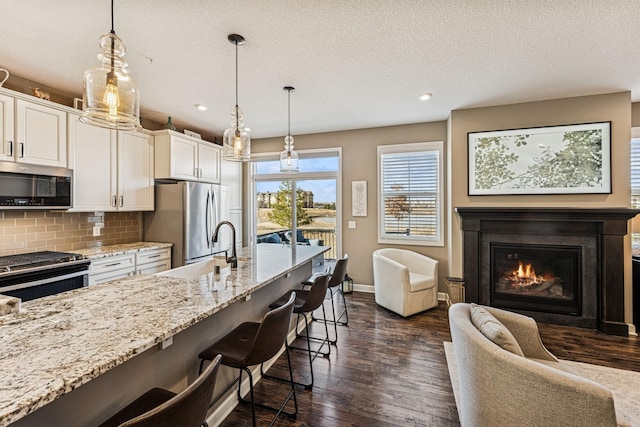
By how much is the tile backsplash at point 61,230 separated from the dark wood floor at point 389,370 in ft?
9.07

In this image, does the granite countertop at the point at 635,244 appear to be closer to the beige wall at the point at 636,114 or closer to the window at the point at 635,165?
the window at the point at 635,165

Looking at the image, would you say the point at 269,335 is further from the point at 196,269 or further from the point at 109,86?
the point at 109,86

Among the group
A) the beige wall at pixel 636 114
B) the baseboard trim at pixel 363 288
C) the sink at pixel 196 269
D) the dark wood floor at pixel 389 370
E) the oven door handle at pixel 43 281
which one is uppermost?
the beige wall at pixel 636 114

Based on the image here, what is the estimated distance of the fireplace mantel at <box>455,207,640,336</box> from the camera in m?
3.21

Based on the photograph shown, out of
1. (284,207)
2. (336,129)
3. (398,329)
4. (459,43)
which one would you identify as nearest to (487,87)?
(459,43)

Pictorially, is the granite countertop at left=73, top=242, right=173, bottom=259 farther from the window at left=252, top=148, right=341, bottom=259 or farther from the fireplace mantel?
the fireplace mantel

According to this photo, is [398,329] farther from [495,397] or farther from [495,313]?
[495,397]

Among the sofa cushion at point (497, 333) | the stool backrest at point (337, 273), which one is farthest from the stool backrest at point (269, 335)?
the stool backrest at point (337, 273)

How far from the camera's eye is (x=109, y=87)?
149 centimetres

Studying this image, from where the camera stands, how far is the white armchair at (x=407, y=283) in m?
3.66

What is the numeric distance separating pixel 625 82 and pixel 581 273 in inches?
83.8

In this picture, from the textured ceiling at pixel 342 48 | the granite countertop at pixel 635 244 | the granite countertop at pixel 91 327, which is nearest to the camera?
the granite countertop at pixel 91 327

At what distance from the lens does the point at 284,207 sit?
5363 millimetres

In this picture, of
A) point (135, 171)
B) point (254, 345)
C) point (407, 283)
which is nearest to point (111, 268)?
point (135, 171)
